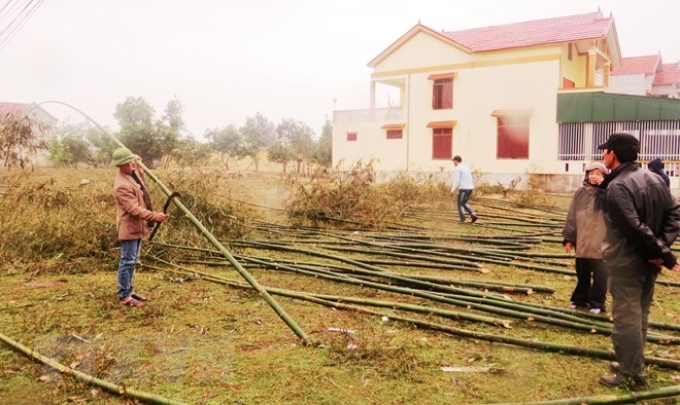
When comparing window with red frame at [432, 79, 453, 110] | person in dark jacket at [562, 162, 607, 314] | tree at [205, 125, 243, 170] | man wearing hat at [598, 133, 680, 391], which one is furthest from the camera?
tree at [205, 125, 243, 170]

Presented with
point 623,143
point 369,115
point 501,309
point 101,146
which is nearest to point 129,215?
point 501,309

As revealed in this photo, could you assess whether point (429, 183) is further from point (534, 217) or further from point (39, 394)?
point (39, 394)

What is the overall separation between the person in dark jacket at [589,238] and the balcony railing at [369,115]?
16.6 m

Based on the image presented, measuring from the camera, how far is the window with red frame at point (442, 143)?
19.9 metres

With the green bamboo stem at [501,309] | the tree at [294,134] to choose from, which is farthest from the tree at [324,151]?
the green bamboo stem at [501,309]

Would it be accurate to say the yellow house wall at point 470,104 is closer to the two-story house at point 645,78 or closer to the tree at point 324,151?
the tree at point 324,151

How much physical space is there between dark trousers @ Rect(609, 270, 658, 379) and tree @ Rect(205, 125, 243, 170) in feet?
88.2

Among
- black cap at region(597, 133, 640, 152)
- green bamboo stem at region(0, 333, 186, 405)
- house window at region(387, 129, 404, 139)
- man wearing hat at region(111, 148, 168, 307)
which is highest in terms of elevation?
house window at region(387, 129, 404, 139)

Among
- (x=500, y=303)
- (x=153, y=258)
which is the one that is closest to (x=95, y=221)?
(x=153, y=258)

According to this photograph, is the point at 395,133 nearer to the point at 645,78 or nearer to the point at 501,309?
the point at 501,309

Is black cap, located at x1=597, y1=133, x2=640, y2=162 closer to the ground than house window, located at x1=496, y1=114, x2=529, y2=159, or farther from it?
closer to the ground

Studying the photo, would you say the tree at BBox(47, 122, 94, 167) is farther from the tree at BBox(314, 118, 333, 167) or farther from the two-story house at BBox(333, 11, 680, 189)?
the tree at BBox(314, 118, 333, 167)

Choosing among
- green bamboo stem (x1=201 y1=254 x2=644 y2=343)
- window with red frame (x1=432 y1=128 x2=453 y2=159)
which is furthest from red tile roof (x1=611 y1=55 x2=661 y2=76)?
green bamboo stem (x1=201 y1=254 x2=644 y2=343)

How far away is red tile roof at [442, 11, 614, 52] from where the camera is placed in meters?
18.2
